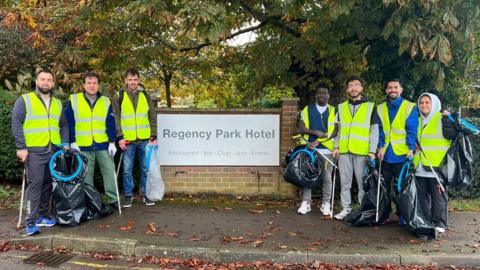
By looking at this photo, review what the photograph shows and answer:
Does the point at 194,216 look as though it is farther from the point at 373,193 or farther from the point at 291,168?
the point at 373,193

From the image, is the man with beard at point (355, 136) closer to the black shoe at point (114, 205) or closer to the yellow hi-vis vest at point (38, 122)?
the black shoe at point (114, 205)

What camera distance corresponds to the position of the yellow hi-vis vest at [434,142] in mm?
5266

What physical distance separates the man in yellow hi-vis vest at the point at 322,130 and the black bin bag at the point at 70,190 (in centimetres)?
300

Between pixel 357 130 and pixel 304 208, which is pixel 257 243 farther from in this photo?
pixel 357 130

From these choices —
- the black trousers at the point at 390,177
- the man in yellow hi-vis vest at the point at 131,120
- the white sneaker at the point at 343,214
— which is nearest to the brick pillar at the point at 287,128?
the white sneaker at the point at 343,214

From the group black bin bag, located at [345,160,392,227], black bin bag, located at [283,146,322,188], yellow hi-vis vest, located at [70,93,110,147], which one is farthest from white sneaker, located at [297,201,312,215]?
yellow hi-vis vest, located at [70,93,110,147]

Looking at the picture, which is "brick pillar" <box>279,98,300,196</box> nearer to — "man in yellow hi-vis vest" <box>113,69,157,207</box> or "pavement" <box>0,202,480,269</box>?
"pavement" <box>0,202,480,269</box>

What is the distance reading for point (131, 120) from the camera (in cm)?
634

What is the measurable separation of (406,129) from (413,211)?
3.38 feet

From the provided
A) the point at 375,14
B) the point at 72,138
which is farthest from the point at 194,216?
the point at 375,14

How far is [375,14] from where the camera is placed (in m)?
Result: 5.95

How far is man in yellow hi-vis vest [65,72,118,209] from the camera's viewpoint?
593 cm

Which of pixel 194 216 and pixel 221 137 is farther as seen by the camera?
pixel 221 137

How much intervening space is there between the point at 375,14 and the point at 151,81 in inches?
375
